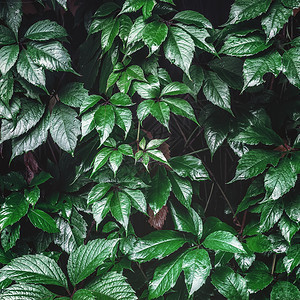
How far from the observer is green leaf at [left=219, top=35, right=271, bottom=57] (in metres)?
1.00

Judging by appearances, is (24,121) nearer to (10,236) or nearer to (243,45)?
(10,236)

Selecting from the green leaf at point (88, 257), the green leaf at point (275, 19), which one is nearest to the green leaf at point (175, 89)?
the green leaf at point (275, 19)

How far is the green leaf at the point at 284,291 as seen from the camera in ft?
3.48

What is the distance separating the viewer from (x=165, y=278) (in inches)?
41.6

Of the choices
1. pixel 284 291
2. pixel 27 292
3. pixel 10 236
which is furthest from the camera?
pixel 10 236

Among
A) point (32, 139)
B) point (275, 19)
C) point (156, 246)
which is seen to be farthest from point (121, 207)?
point (275, 19)

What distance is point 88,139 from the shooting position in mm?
1191

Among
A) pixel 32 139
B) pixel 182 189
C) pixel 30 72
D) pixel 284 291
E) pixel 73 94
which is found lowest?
pixel 284 291

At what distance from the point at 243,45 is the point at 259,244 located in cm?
64

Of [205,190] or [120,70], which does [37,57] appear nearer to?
[120,70]

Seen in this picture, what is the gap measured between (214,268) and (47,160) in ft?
2.42

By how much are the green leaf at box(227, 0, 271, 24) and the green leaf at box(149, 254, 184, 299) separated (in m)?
0.75

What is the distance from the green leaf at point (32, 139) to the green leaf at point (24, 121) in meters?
0.02

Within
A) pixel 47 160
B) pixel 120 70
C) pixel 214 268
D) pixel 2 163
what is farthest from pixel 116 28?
pixel 214 268
